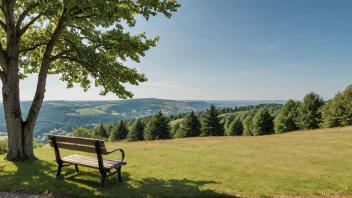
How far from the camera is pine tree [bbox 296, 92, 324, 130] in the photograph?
71938mm

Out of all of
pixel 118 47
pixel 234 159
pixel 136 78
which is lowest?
pixel 234 159

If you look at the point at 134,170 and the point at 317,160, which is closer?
the point at 134,170

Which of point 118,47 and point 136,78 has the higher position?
point 118,47

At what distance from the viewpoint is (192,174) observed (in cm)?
1071

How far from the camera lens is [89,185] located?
8523 millimetres

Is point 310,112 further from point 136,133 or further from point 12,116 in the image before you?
point 12,116

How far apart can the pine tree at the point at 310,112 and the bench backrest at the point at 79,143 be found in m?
74.9

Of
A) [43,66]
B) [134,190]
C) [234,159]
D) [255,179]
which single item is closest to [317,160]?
[234,159]

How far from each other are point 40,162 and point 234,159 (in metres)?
10.1

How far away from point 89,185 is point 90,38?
7263 mm

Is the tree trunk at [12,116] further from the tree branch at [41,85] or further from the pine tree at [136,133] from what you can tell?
the pine tree at [136,133]

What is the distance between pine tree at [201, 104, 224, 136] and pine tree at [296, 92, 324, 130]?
2388 centimetres

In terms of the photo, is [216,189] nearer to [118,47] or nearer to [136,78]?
[136,78]

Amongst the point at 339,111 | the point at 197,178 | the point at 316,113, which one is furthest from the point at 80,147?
the point at 316,113
